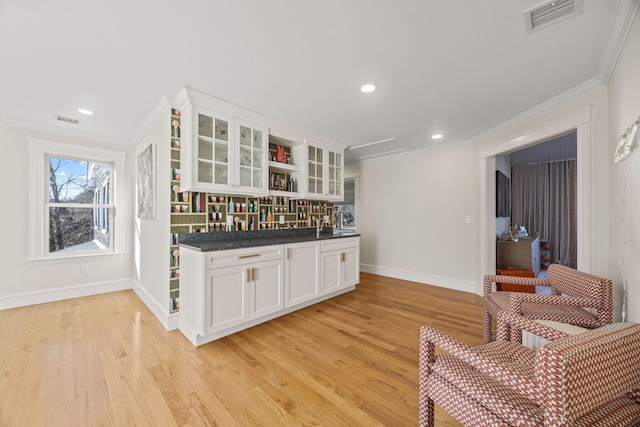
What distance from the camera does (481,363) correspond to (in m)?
0.99

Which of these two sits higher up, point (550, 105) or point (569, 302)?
point (550, 105)

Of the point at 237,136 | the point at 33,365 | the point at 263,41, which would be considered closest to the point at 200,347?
the point at 33,365

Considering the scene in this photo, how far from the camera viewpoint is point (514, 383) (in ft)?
2.97

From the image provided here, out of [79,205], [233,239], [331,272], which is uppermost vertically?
[79,205]

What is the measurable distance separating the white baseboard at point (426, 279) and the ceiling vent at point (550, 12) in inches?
129

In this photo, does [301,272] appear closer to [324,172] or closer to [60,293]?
[324,172]

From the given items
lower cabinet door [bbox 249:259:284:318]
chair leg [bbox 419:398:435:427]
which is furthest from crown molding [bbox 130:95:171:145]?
chair leg [bbox 419:398:435:427]

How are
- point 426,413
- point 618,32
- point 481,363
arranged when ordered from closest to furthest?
point 481,363
point 426,413
point 618,32

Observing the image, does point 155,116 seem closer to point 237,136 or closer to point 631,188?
point 237,136

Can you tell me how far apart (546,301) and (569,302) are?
0.14m

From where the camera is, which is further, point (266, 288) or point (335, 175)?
point (335, 175)

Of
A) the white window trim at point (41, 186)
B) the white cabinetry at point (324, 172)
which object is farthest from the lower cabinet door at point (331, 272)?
the white window trim at point (41, 186)

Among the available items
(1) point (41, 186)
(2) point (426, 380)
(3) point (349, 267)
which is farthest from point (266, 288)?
(1) point (41, 186)

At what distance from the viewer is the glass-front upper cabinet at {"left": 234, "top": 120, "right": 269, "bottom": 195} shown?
9.35 feet
